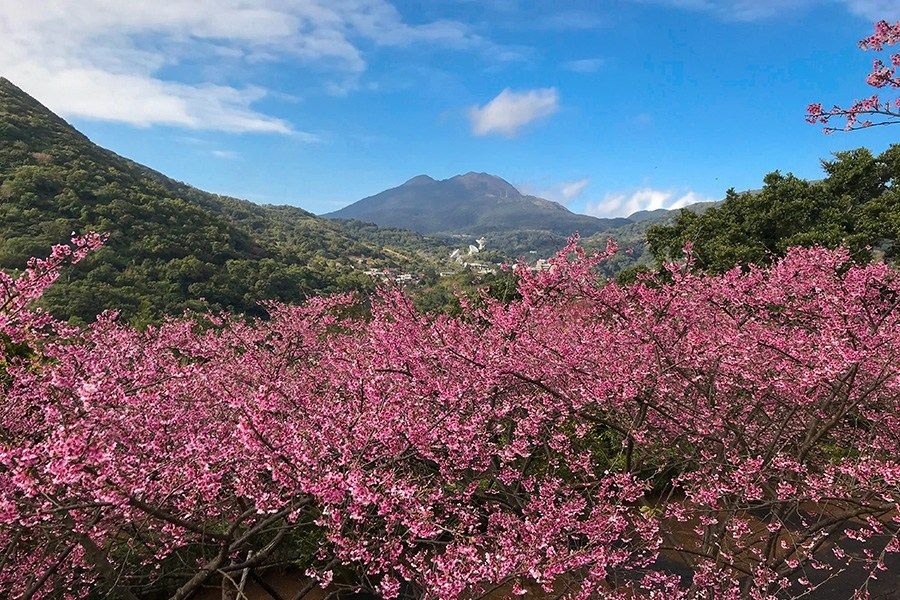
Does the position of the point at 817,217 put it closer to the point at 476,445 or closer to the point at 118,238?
the point at 476,445

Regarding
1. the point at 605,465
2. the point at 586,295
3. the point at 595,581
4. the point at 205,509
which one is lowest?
the point at 605,465

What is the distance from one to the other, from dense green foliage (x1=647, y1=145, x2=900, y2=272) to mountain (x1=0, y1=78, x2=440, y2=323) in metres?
37.0

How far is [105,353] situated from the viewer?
22.4 ft

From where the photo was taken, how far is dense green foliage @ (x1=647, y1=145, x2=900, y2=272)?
25656 mm

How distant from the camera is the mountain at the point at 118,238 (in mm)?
43531

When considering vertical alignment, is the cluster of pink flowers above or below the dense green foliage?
below

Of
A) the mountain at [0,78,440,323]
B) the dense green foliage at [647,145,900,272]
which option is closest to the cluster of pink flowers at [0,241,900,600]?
the dense green foliage at [647,145,900,272]

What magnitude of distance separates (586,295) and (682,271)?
6.47 feet

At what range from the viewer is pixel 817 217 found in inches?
1136

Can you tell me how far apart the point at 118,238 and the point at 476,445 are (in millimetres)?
58313

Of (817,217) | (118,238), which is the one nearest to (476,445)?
(817,217)

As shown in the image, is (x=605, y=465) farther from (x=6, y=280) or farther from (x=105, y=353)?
(x=6, y=280)

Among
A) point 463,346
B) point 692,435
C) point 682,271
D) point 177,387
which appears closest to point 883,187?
point 682,271

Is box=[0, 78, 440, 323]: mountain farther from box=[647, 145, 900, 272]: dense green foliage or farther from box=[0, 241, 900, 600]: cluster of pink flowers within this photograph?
box=[647, 145, 900, 272]: dense green foliage
